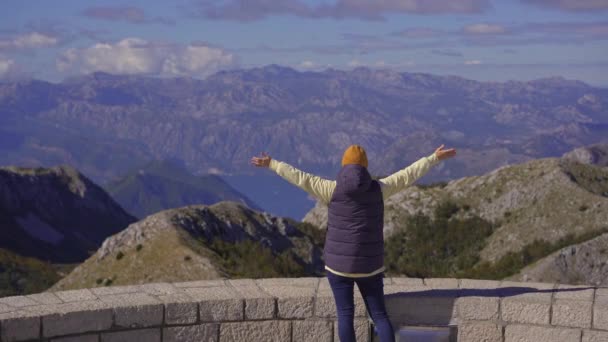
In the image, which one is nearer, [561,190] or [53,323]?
[53,323]

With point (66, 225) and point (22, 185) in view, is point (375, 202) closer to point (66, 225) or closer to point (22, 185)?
point (22, 185)

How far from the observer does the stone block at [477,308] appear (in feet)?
24.3

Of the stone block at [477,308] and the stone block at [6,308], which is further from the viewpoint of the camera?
the stone block at [477,308]

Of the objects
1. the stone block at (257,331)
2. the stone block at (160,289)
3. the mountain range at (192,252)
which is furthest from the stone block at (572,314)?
the mountain range at (192,252)

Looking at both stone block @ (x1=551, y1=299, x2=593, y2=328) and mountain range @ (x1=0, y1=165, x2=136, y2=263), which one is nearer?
stone block @ (x1=551, y1=299, x2=593, y2=328)

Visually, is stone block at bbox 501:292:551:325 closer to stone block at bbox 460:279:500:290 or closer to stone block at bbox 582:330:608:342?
stone block at bbox 582:330:608:342

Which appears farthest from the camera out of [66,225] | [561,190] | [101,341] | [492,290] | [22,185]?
[66,225]

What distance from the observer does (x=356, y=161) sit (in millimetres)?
6793

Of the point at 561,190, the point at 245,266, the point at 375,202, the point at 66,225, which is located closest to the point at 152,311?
the point at 375,202

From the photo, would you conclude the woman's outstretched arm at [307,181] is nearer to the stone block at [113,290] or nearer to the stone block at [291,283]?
the stone block at [291,283]

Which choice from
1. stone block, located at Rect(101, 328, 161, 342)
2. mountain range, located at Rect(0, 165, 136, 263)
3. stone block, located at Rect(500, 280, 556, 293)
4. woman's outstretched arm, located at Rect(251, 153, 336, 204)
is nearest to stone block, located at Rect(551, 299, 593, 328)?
stone block, located at Rect(500, 280, 556, 293)

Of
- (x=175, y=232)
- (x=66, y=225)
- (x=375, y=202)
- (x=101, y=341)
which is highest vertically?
(x=375, y=202)

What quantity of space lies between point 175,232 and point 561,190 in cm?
2061

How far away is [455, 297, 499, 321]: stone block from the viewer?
7.42 meters
